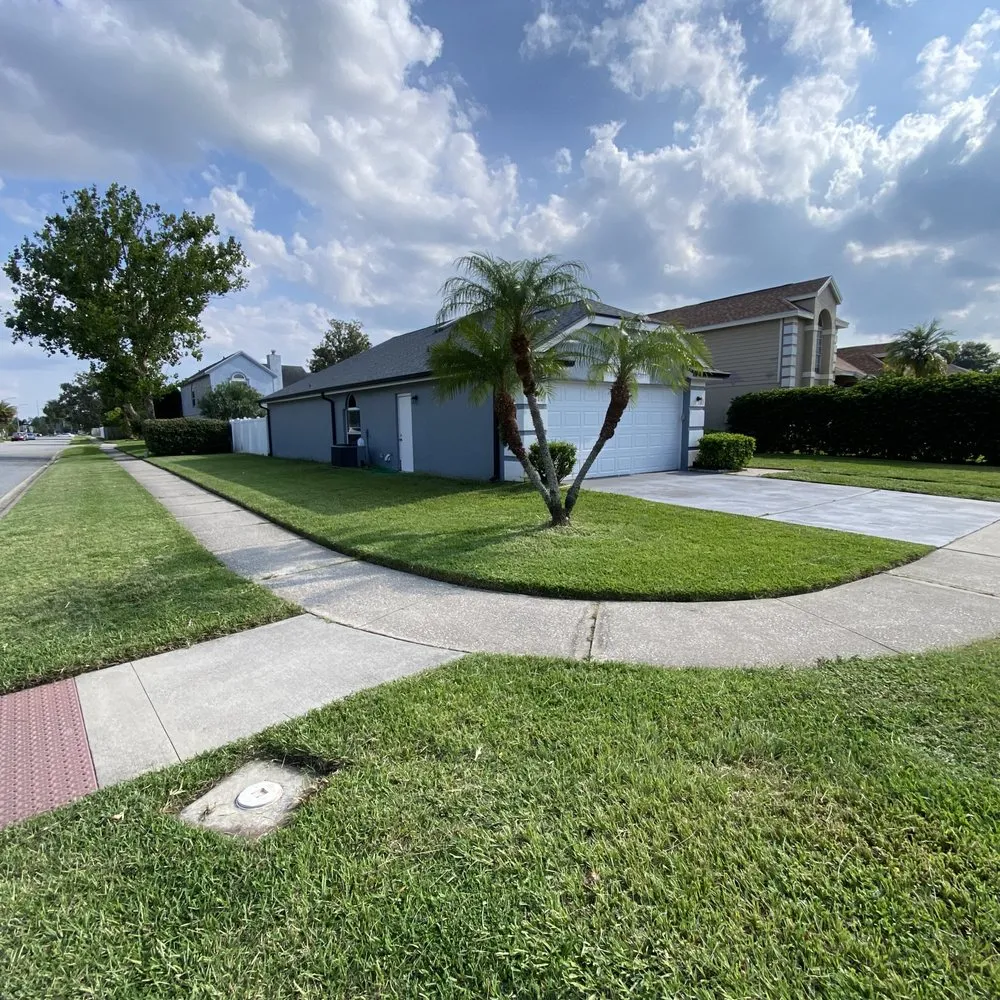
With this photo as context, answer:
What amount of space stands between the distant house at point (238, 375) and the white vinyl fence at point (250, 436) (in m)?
14.3

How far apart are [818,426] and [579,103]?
1364cm

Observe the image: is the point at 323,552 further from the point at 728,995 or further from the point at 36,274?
the point at 36,274

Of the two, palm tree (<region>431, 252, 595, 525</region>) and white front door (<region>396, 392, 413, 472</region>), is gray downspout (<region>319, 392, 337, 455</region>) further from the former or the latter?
palm tree (<region>431, 252, 595, 525</region>)

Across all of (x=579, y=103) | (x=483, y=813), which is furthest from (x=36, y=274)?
(x=483, y=813)

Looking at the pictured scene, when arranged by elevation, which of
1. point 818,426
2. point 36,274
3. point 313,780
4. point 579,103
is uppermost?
point 36,274

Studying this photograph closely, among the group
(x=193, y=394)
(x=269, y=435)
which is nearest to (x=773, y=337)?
(x=269, y=435)

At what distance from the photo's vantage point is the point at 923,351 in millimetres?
25594

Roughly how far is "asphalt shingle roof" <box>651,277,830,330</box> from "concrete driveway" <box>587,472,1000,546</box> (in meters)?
11.9

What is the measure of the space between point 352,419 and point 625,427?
349 inches

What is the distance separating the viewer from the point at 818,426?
63.5 ft

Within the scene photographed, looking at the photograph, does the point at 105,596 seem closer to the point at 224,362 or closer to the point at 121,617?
the point at 121,617

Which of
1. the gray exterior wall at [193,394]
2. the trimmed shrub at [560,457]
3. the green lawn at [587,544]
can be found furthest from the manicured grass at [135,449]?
the trimmed shrub at [560,457]

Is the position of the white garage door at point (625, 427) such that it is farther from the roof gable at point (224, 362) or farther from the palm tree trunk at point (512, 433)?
the roof gable at point (224, 362)

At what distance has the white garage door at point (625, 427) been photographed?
42.3 feet
